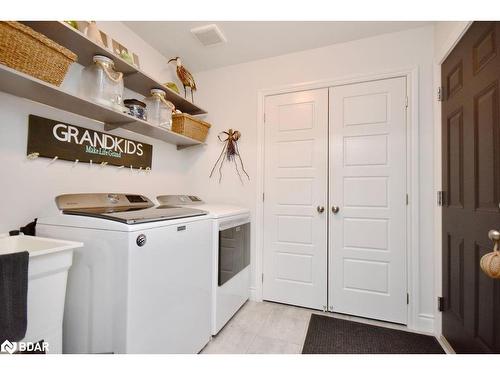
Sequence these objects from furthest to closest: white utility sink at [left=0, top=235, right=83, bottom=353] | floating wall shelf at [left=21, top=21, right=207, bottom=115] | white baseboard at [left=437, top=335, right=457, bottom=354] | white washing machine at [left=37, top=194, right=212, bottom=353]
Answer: white baseboard at [left=437, top=335, right=457, bottom=354] → floating wall shelf at [left=21, top=21, right=207, bottom=115] → white washing machine at [left=37, top=194, right=212, bottom=353] → white utility sink at [left=0, top=235, right=83, bottom=353]

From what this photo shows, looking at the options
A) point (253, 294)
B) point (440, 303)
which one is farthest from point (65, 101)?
point (440, 303)

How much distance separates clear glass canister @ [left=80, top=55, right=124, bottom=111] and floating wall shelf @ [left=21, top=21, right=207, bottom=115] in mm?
49

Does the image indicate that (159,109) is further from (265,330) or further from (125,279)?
(265,330)

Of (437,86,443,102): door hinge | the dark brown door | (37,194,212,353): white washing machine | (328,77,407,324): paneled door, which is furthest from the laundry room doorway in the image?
(37,194,212,353): white washing machine

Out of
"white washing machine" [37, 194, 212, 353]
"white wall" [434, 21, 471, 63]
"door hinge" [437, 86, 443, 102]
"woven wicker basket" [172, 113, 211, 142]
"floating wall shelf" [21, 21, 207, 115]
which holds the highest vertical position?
"white wall" [434, 21, 471, 63]

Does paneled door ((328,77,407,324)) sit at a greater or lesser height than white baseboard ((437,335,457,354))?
greater

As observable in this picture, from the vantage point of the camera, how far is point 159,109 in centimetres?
209

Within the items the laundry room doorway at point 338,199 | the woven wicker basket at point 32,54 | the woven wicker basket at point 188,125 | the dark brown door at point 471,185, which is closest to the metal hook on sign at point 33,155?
the woven wicker basket at point 32,54

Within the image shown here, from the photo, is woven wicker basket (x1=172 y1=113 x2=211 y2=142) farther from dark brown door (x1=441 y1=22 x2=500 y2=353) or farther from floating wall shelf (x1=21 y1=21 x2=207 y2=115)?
dark brown door (x1=441 y1=22 x2=500 y2=353)

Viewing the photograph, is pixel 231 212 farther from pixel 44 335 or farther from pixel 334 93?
pixel 334 93

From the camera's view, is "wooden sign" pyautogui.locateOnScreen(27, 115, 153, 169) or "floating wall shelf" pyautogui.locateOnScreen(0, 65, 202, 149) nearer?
Result: "floating wall shelf" pyautogui.locateOnScreen(0, 65, 202, 149)

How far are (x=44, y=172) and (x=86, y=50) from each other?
0.80 meters

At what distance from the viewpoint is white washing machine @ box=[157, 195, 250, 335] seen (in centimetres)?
183
